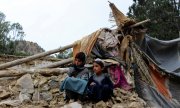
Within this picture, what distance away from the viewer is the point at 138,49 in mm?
7492


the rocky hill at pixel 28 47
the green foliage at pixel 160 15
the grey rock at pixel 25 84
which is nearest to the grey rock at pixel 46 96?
the grey rock at pixel 25 84

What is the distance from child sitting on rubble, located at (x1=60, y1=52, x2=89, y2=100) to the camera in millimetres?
5770

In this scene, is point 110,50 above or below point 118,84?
above

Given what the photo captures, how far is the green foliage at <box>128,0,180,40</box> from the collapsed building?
46.9 ft

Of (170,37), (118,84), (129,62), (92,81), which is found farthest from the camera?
(170,37)

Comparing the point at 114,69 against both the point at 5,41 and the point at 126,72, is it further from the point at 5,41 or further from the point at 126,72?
the point at 5,41

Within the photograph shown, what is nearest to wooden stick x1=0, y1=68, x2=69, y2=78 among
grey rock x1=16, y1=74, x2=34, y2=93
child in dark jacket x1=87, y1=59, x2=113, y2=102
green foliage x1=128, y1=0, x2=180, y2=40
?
grey rock x1=16, y1=74, x2=34, y2=93

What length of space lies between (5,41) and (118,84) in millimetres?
17051

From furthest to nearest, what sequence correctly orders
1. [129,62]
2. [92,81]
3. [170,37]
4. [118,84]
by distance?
[170,37] < [129,62] < [118,84] < [92,81]

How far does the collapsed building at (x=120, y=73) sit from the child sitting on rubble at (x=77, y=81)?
0.82 ft

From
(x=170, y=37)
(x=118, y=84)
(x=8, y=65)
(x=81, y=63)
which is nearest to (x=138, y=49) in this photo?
A: (x=118, y=84)

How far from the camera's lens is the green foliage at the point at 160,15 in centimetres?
2253

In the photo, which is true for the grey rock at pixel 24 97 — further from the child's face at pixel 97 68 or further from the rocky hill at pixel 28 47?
the rocky hill at pixel 28 47

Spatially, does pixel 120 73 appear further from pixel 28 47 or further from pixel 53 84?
pixel 28 47
